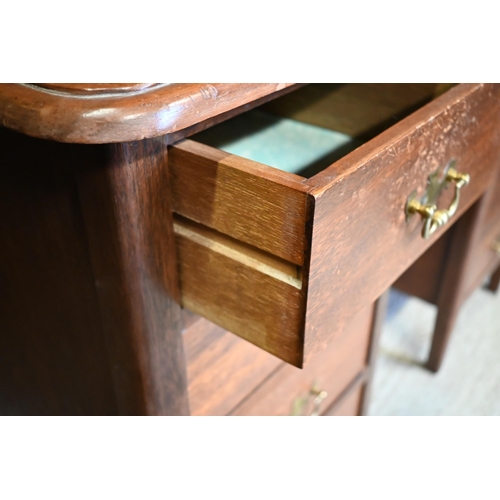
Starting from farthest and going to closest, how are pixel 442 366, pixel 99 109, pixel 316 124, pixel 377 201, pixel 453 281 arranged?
pixel 442 366 < pixel 453 281 < pixel 316 124 < pixel 377 201 < pixel 99 109

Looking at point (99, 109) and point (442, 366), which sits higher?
point (99, 109)

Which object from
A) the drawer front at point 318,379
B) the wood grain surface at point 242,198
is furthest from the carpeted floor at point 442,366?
the wood grain surface at point 242,198

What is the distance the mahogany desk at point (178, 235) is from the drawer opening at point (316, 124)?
4 centimetres

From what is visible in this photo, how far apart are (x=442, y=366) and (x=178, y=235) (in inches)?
35.6

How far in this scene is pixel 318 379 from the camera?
0.70 meters

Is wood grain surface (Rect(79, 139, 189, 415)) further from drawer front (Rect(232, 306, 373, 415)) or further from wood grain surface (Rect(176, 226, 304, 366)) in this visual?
drawer front (Rect(232, 306, 373, 415))

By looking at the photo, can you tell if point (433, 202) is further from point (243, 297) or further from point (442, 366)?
point (442, 366)

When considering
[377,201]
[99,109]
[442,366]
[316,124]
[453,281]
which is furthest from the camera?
[442,366]

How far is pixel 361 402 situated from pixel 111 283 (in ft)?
1.96

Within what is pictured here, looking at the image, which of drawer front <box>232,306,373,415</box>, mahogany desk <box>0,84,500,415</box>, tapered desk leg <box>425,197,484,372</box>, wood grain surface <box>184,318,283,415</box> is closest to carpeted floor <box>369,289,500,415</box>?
tapered desk leg <box>425,197,484,372</box>

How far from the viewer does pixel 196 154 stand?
14.2 inches

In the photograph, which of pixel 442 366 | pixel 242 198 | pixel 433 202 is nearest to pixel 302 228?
pixel 242 198

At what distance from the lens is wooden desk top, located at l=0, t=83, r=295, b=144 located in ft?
0.95
